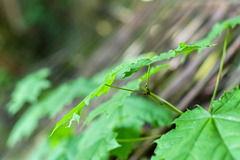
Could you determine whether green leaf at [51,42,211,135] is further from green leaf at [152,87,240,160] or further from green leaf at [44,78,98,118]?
green leaf at [44,78,98,118]

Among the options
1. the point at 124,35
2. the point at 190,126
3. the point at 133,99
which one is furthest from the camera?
the point at 124,35

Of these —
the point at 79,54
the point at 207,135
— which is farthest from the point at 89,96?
the point at 79,54

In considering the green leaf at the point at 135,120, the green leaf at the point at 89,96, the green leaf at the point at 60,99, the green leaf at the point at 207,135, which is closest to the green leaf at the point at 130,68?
the green leaf at the point at 89,96

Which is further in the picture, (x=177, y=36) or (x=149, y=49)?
(x=149, y=49)

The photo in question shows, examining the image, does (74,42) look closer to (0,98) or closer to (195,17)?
(0,98)

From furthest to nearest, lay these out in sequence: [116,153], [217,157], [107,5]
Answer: [107,5]
[116,153]
[217,157]

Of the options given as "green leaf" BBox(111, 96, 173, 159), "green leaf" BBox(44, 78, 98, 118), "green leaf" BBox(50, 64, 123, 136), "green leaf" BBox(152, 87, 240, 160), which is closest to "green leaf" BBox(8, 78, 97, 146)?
"green leaf" BBox(44, 78, 98, 118)

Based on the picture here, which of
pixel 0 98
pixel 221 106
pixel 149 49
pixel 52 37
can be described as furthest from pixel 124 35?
pixel 52 37

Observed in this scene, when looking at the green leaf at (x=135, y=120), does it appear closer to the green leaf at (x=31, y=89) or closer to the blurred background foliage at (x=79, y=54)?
the blurred background foliage at (x=79, y=54)
